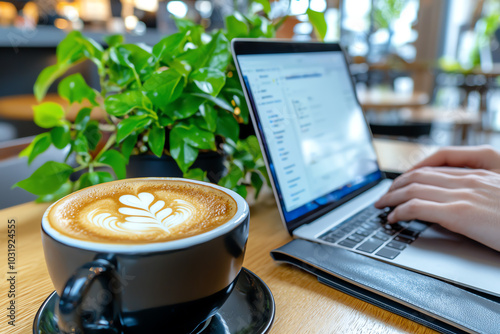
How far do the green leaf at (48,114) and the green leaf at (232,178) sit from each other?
0.84 ft

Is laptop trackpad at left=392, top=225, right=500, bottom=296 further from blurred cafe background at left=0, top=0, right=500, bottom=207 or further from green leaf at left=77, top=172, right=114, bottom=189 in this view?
blurred cafe background at left=0, top=0, right=500, bottom=207

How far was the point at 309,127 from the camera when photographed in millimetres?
548

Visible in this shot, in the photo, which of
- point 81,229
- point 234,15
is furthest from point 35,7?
point 81,229

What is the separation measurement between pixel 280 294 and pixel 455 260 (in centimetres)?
20

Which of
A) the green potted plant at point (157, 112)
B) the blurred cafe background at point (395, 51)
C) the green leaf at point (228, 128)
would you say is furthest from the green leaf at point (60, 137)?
the blurred cafe background at point (395, 51)

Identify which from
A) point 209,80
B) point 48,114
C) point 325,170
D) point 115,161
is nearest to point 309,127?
point 325,170

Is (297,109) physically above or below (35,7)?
below

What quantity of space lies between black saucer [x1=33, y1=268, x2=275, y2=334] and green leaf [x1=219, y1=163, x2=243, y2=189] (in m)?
0.20

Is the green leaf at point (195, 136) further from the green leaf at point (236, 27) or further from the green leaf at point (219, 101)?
the green leaf at point (236, 27)

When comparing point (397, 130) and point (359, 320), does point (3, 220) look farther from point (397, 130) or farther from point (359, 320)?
point (397, 130)

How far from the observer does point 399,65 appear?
13.5ft

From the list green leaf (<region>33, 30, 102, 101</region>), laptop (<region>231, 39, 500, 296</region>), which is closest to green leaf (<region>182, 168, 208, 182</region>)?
laptop (<region>231, 39, 500, 296</region>)

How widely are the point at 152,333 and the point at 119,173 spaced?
0.28 m

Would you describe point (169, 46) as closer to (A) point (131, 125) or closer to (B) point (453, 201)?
(A) point (131, 125)
